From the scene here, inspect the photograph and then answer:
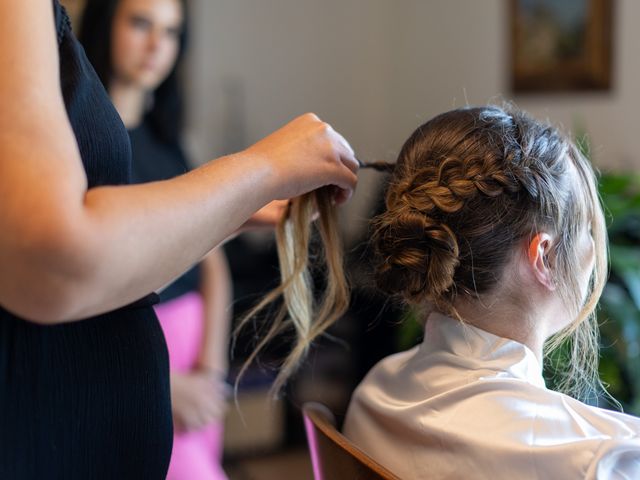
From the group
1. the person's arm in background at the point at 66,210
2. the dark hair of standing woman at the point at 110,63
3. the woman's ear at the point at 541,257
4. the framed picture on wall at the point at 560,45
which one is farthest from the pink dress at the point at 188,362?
the framed picture on wall at the point at 560,45

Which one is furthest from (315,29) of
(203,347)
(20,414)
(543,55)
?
(20,414)

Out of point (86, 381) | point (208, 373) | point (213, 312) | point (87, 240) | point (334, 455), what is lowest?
point (208, 373)

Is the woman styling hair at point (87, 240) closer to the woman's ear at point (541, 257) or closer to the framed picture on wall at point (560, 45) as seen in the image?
the woman's ear at point (541, 257)

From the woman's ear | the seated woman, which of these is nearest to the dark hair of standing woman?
the seated woman

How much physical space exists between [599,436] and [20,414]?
55 cm

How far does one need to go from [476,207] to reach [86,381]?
0.45 metres

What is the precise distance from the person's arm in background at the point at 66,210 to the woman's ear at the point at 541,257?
37cm

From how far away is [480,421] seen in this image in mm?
848

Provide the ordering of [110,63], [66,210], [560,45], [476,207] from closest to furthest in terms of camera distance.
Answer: [66,210] → [476,207] → [110,63] → [560,45]

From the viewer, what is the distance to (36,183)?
585 millimetres

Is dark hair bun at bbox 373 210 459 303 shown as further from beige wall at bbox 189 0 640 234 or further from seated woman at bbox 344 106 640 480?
beige wall at bbox 189 0 640 234

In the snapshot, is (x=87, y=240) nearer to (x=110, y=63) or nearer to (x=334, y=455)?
(x=334, y=455)

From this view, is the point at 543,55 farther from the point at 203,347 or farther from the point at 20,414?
A: the point at 20,414

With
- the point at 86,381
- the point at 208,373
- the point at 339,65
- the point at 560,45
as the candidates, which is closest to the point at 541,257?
the point at 86,381
